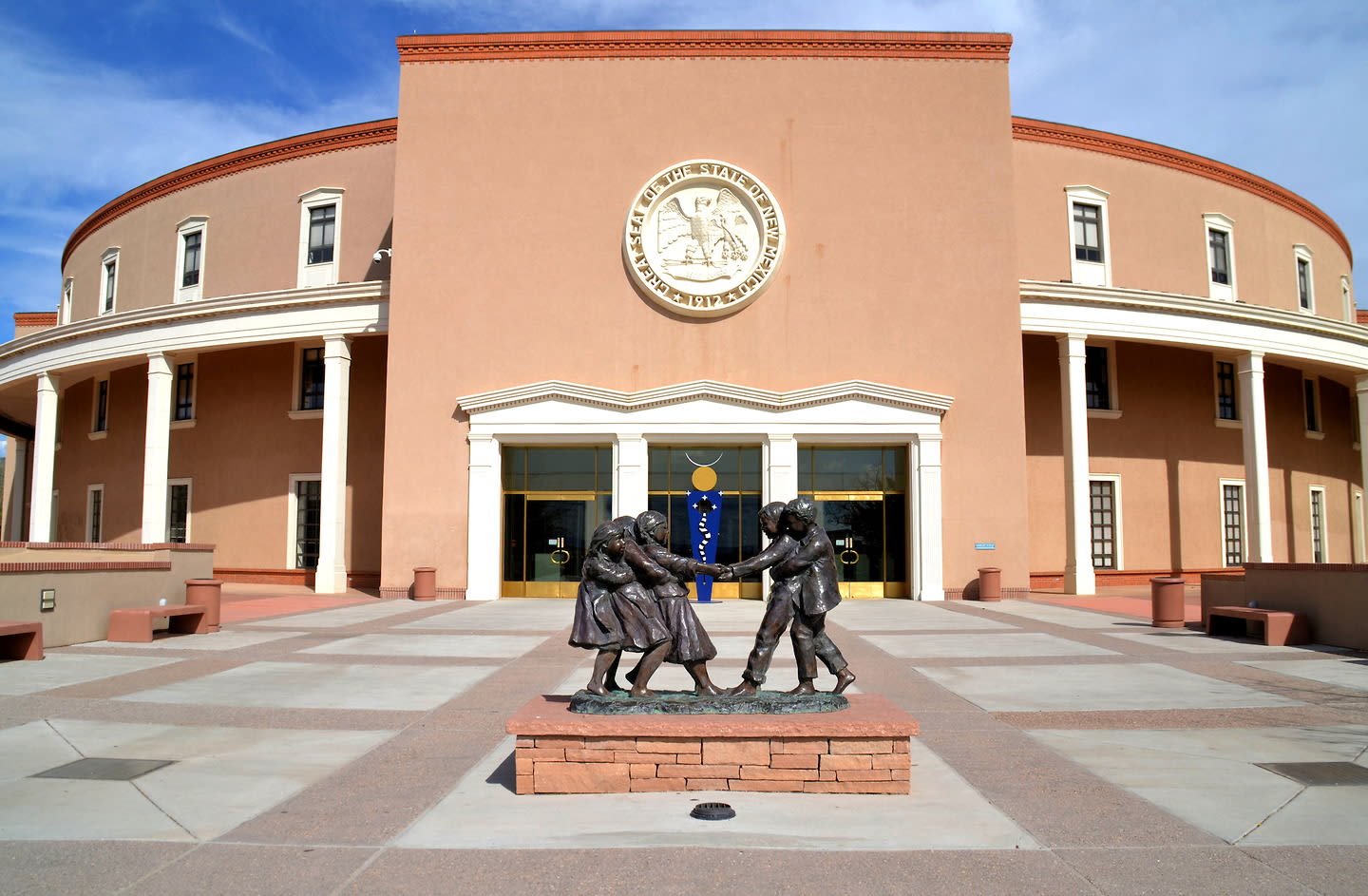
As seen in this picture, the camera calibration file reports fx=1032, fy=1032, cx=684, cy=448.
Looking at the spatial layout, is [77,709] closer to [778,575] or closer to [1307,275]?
[778,575]

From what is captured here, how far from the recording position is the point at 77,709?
9664 mm

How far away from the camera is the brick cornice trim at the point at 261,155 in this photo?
3027 cm

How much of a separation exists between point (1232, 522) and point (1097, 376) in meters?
6.07

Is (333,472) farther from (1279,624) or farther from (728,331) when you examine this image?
(1279,624)

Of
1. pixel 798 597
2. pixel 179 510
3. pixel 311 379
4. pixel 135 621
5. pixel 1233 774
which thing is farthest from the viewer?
pixel 179 510

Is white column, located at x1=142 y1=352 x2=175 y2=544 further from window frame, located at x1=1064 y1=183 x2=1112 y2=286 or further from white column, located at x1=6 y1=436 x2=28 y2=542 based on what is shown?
window frame, located at x1=1064 y1=183 x2=1112 y2=286

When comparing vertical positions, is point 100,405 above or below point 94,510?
above

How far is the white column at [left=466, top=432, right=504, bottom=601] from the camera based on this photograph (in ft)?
79.7

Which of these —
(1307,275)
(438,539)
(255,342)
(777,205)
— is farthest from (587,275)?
(1307,275)

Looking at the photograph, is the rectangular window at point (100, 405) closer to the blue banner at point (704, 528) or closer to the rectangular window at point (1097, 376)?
the blue banner at point (704, 528)

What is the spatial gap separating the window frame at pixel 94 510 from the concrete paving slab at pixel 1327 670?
114 feet

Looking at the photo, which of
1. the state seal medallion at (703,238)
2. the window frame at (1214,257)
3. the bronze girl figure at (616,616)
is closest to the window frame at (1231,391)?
the window frame at (1214,257)

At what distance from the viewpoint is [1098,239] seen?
29.8 metres

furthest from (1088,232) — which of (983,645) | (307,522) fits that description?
(307,522)
